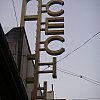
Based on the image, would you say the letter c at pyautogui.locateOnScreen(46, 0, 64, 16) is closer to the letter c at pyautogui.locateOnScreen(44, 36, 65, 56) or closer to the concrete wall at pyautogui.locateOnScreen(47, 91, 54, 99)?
the letter c at pyautogui.locateOnScreen(44, 36, 65, 56)

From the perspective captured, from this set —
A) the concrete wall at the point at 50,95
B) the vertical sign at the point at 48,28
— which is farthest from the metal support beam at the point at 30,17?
the concrete wall at the point at 50,95

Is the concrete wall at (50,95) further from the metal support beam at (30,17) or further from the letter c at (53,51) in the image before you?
the letter c at (53,51)

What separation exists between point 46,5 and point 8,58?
5364 millimetres

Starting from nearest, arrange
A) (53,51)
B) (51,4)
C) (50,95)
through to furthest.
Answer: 1. (53,51)
2. (51,4)
3. (50,95)

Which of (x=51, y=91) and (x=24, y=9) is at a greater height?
(x=24, y=9)

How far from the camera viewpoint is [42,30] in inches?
412

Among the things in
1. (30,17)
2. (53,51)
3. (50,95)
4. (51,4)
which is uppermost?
(51,4)

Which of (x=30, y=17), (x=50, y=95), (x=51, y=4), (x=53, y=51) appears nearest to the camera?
(x=53, y=51)

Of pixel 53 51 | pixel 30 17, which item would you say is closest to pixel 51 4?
pixel 30 17

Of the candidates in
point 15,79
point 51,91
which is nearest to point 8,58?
point 15,79

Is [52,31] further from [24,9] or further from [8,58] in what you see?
[8,58]

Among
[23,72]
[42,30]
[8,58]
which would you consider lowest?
[23,72]

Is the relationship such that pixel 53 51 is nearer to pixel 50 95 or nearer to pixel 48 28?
pixel 48 28

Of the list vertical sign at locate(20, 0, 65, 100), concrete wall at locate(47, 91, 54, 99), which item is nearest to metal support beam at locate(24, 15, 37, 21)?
vertical sign at locate(20, 0, 65, 100)
